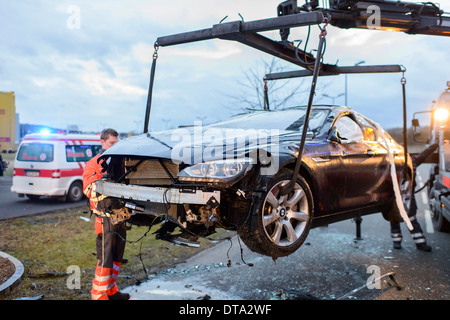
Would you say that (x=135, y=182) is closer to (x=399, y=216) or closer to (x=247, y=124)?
(x=247, y=124)

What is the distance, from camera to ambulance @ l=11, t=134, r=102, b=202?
1125cm

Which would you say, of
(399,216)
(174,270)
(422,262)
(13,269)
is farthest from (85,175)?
(422,262)

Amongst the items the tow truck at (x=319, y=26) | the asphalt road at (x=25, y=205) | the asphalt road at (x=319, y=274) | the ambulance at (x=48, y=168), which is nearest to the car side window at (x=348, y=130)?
the tow truck at (x=319, y=26)

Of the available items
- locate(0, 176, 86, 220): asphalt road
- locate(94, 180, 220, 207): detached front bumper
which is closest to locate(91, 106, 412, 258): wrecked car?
locate(94, 180, 220, 207): detached front bumper

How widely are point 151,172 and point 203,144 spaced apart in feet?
1.93

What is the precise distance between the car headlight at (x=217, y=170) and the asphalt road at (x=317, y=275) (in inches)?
84.0

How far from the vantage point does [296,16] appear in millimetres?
3059

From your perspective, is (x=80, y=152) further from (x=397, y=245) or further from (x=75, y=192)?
(x=397, y=245)

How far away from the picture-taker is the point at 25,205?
35.9ft

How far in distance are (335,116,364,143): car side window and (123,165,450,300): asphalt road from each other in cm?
194

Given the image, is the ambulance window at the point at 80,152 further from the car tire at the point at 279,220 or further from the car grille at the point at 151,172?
the car tire at the point at 279,220

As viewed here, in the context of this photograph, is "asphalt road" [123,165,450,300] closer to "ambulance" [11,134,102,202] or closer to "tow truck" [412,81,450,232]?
"tow truck" [412,81,450,232]

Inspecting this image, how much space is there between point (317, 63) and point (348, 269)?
4.25 metres

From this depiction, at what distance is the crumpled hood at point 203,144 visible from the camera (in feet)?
10.3
